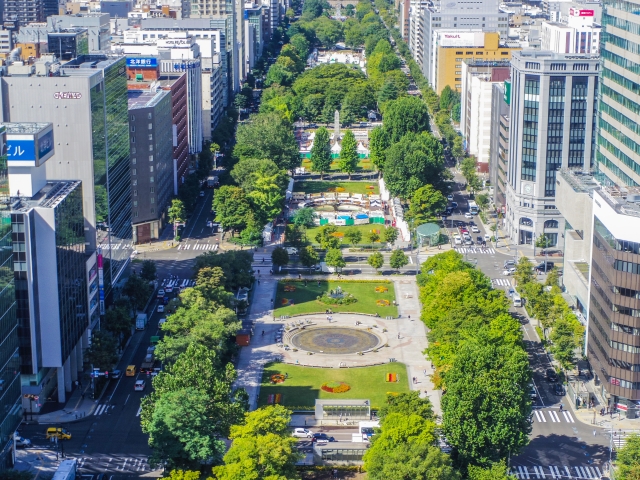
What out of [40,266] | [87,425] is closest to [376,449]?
[87,425]

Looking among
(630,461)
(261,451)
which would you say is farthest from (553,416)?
(261,451)

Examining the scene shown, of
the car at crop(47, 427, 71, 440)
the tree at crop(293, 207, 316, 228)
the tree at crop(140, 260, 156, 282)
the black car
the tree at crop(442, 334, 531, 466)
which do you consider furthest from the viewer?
the tree at crop(293, 207, 316, 228)

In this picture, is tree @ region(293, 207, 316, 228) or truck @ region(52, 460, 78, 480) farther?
tree @ region(293, 207, 316, 228)

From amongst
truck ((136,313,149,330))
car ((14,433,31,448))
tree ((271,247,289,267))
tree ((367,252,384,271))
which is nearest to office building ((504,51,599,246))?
tree ((367,252,384,271))

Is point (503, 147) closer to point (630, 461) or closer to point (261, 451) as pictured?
point (630, 461)

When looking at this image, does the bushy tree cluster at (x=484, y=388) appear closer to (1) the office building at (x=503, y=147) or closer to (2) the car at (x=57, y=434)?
(2) the car at (x=57, y=434)

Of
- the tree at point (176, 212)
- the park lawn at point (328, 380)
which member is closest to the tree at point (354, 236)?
the tree at point (176, 212)

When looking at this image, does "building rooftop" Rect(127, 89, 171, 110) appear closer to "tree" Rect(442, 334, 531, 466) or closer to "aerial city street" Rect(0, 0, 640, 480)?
"aerial city street" Rect(0, 0, 640, 480)
